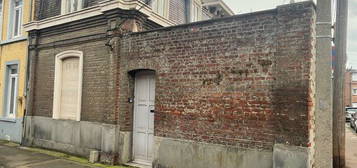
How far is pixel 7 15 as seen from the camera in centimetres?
1119

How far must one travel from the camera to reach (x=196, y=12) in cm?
1220

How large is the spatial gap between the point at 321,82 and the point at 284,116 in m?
1.01

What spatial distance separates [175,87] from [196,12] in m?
7.18

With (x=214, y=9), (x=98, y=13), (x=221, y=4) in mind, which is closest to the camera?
(x=98, y=13)

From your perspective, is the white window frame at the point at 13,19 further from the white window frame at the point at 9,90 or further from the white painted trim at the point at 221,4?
the white painted trim at the point at 221,4

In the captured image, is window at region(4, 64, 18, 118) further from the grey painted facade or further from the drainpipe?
the drainpipe

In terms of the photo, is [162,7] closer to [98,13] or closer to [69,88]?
[98,13]

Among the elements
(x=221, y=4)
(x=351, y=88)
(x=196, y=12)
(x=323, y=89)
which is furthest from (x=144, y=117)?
(x=351, y=88)

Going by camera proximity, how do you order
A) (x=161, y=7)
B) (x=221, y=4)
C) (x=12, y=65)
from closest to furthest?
(x=161, y=7) → (x=12, y=65) → (x=221, y=4)

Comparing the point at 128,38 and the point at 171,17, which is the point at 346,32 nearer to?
the point at 128,38

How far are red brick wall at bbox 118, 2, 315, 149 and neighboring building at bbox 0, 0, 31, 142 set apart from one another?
242 inches

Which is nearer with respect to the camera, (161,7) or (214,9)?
(161,7)

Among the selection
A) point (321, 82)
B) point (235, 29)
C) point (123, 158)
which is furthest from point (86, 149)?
point (321, 82)

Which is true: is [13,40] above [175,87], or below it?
above
